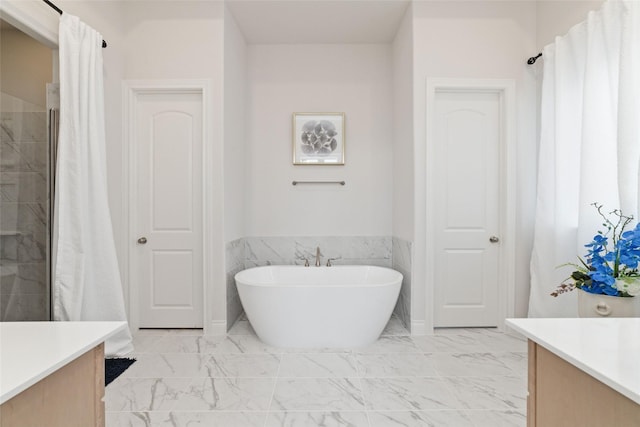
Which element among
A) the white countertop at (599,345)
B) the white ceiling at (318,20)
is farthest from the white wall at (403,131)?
the white countertop at (599,345)

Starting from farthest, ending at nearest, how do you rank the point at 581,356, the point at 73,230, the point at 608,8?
the point at 73,230
the point at 608,8
the point at 581,356

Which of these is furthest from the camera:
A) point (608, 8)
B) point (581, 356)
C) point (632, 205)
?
point (608, 8)

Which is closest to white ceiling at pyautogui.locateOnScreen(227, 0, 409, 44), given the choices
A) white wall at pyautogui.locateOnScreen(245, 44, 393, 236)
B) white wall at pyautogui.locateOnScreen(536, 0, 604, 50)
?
white wall at pyautogui.locateOnScreen(245, 44, 393, 236)

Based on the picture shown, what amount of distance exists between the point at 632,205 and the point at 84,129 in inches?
136

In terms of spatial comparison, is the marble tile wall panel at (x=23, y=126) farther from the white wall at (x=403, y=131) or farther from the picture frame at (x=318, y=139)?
the white wall at (x=403, y=131)

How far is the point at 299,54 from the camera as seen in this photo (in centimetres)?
363

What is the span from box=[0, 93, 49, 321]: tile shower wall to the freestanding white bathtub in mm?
1575

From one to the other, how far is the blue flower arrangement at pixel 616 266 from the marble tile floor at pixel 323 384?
73cm

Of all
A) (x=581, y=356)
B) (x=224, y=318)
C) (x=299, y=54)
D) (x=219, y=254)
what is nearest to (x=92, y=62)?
(x=219, y=254)

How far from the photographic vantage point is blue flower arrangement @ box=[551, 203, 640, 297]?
1.83 meters

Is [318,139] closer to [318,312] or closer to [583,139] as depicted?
[318,312]

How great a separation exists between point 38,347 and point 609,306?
99.1 inches

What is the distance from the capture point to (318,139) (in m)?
3.62

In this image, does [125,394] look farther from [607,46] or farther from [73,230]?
[607,46]
